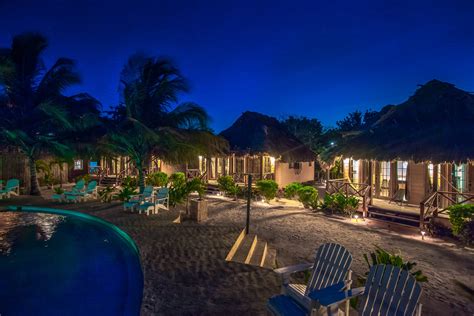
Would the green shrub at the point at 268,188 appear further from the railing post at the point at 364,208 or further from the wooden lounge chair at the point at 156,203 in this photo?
the wooden lounge chair at the point at 156,203

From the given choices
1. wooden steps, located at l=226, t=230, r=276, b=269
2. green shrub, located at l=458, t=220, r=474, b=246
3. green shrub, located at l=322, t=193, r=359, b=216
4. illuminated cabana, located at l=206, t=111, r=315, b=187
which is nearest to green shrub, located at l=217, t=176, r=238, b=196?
illuminated cabana, located at l=206, t=111, r=315, b=187

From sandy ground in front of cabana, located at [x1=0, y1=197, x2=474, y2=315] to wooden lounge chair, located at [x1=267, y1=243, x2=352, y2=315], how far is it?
1.86 feet

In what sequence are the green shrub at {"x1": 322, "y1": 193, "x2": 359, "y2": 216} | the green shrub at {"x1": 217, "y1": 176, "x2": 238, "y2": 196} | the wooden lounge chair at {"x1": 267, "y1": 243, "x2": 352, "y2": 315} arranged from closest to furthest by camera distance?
the wooden lounge chair at {"x1": 267, "y1": 243, "x2": 352, "y2": 315} < the green shrub at {"x1": 322, "y1": 193, "x2": 359, "y2": 216} < the green shrub at {"x1": 217, "y1": 176, "x2": 238, "y2": 196}

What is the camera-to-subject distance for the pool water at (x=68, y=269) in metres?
3.94

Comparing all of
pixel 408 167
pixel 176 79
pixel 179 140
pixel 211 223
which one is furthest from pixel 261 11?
pixel 211 223

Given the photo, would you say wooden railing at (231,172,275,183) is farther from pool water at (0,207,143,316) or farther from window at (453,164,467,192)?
pool water at (0,207,143,316)

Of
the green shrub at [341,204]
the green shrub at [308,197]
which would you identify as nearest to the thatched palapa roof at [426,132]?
the green shrub at [341,204]

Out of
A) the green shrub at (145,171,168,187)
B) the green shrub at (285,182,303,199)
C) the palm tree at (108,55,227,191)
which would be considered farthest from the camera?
the green shrub at (145,171,168,187)

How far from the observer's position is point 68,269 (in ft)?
17.3

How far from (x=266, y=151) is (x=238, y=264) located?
9964 mm

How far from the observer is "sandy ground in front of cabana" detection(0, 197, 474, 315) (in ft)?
11.9

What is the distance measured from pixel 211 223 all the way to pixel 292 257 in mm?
3271

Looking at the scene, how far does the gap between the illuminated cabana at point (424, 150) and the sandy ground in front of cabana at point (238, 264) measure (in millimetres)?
2188

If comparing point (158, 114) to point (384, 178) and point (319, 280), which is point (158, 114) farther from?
point (319, 280)
